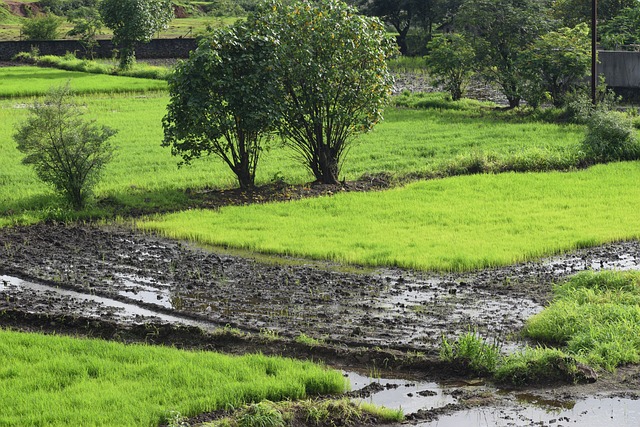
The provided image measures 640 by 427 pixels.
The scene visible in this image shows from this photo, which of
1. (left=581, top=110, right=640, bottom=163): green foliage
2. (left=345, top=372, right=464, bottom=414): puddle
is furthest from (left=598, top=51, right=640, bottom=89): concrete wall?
(left=345, top=372, right=464, bottom=414): puddle

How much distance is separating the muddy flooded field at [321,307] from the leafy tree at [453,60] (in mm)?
18220

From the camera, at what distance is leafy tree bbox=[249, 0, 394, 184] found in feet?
62.1

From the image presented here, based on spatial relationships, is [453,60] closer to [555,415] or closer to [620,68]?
[620,68]

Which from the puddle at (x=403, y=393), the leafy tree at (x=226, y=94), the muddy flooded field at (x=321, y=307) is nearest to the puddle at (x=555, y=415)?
the muddy flooded field at (x=321, y=307)

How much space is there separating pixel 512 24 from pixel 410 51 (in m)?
22.5

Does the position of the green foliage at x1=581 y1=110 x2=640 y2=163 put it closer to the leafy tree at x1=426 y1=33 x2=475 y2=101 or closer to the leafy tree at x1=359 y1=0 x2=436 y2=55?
the leafy tree at x1=426 y1=33 x2=475 y2=101

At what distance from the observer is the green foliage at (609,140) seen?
824 inches

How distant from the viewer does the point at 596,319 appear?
10312mm

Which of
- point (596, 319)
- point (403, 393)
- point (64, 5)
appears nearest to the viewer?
point (403, 393)

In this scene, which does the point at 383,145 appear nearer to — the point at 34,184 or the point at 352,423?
the point at 34,184

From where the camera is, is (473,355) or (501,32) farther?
(501,32)

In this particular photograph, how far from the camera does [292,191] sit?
61.2ft

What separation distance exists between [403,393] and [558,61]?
827 inches

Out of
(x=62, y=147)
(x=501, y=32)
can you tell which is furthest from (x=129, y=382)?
(x=501, y=32)
